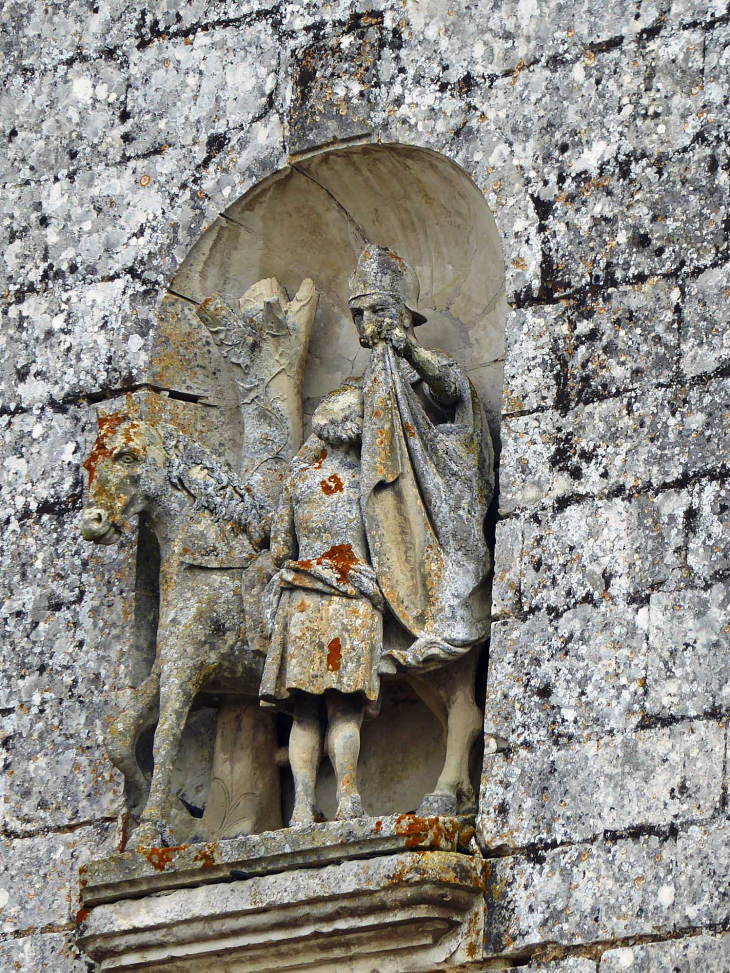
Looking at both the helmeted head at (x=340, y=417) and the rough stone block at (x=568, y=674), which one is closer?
the rough stone block at (x=568, y=674)

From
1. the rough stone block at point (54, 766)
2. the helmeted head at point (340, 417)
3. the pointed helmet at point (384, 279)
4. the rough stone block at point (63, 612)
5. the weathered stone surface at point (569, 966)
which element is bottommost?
the weathered stone surface at point (569, 966)

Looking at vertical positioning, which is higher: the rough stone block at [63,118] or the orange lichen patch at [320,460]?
the rough stone block at [63,118]

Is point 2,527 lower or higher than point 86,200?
lower

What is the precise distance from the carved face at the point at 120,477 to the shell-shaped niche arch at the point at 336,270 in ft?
1.24

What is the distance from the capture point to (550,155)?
6863mm

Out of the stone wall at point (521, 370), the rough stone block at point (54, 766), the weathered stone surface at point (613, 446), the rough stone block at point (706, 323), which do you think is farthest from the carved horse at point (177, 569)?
the rough stone block at point (706, 323)

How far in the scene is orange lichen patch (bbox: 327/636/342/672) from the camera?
645 centimetres

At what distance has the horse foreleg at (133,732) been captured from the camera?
677 cm

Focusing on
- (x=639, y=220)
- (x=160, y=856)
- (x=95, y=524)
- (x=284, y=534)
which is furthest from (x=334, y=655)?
(x=639, y=220)

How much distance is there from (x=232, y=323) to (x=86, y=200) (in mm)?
678

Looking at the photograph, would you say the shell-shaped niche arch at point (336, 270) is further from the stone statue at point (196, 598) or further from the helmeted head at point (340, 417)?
the helmeted head at point (340, 417)

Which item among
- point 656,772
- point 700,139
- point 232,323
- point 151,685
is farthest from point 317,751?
point 700,139

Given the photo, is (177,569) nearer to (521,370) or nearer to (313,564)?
(313,564)

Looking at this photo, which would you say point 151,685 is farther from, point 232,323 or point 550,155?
point 550,155
